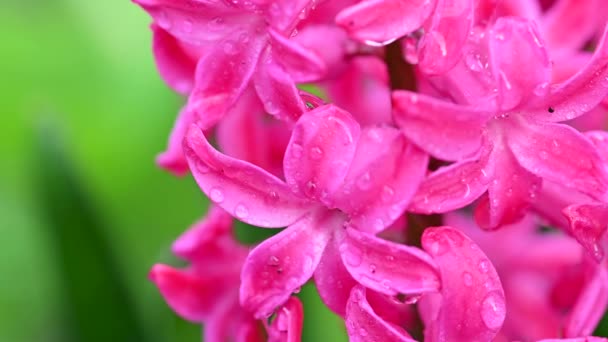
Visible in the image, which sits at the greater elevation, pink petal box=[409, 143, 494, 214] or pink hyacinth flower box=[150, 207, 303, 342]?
pink petal box=[409, 143, 494, 214]

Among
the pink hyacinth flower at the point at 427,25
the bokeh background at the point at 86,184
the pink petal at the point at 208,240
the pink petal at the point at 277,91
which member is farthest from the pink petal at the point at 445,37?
the bokeh background at the point at 86,184

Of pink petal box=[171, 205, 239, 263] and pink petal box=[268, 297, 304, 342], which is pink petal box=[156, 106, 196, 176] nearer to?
pink petal box=[171, 205, 239, 263]

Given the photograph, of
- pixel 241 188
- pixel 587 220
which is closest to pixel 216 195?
pixel 241 188

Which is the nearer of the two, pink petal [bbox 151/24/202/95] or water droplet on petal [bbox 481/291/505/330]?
water droplet on petal [bbox 481/291/505/330]

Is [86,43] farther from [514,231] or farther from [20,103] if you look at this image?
[514,231]

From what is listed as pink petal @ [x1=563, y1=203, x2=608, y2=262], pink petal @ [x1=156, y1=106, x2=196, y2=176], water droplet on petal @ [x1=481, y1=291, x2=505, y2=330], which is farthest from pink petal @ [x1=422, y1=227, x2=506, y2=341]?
pink petal @ [x1=156, y1=106, x2=196, y2=176]

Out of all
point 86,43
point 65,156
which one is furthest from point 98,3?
point 65,156
